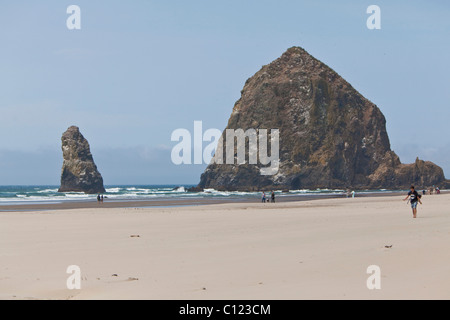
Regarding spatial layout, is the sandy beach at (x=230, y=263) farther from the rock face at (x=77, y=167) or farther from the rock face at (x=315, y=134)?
the rock face at (x=77, y=167)

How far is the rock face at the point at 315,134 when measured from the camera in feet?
461

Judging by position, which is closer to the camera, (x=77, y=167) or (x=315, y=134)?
(x=77, y=167)

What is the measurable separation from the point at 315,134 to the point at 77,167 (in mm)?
59944

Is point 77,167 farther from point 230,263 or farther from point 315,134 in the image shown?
point 230,263

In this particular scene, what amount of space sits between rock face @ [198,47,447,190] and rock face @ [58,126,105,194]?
26.5 metres

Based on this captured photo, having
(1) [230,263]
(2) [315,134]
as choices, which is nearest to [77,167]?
(2) [315,134]

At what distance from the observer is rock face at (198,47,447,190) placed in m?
140

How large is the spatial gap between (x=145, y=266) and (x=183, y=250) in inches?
95.1

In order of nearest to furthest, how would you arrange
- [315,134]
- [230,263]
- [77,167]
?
1. [230,263]
2. [77,167]
3. [315,134]

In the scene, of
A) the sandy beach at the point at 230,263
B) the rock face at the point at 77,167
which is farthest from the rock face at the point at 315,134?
the sandy beach at the point at 230,263

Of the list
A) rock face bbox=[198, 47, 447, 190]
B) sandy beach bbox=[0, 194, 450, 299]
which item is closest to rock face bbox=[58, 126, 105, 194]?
rock face bbox=[198, 47, 447, 190]

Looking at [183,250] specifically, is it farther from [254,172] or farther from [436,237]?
[254,172]

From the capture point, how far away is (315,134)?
145875 mm

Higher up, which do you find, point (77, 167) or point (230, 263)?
point (77, 167)
